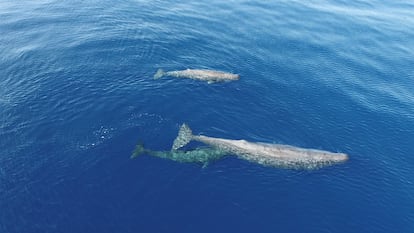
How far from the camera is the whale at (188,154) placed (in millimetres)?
78000

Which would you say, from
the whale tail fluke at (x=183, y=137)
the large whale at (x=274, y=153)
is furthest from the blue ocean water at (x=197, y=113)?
the large whale at (x=274, y=153)

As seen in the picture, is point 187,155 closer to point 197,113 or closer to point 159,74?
point 197,113

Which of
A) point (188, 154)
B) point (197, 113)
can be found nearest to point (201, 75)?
point (197, 113)

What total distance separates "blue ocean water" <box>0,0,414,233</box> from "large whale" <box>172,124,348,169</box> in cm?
194

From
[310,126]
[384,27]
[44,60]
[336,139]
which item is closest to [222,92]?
[310,126]

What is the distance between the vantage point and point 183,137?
272 feet

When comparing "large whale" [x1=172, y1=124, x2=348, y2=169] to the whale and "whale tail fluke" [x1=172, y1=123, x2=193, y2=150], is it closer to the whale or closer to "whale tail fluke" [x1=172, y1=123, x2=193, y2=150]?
"whale tail fluke" [x1=172, y1=123, x2=193, y2=150]

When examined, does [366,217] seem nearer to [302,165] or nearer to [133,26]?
[302,165]

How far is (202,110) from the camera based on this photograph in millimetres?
92312

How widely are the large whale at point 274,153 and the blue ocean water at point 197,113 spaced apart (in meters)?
1.94

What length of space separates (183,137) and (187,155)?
220 inches

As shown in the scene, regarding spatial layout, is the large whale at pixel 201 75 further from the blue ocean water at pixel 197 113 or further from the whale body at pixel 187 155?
the whale body at pixel 187 155

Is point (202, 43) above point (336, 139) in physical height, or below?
above

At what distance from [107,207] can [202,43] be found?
222ft
